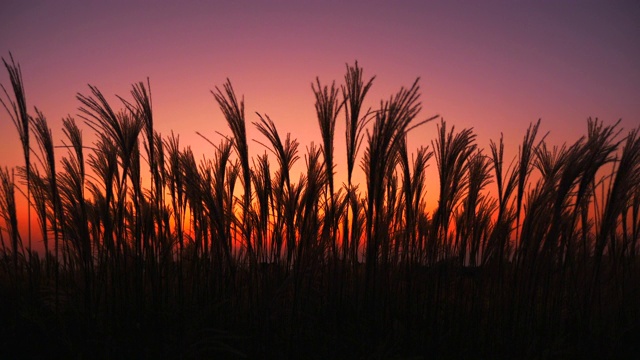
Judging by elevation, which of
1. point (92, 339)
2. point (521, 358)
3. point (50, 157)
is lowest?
point (521, 358)

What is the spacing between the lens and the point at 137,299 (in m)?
3.46

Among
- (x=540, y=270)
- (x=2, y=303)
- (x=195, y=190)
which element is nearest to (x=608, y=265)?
(x=540, y=270)

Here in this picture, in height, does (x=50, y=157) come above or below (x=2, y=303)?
above

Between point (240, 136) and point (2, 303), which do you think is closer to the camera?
point (240, 136)

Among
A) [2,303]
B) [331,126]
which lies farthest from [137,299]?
[331,126]

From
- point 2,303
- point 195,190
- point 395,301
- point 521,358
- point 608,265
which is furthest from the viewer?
point 608,265

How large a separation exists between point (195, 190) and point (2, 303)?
213cm

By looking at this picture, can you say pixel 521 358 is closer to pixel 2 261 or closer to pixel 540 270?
pixel 540 270

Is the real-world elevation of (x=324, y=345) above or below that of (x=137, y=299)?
below

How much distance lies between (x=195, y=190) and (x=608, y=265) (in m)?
4.10

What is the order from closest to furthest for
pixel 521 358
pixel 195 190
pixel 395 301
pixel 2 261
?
pixel 195 190 < pixel 521 358 < pixel 395 301 < pixel 2 261

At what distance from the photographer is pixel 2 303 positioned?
387 centimetres

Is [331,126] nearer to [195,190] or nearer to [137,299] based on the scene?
[195,190]

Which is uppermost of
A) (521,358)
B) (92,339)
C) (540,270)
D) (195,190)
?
(195,190)
